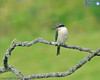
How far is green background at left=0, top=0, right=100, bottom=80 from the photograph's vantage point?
6.75m

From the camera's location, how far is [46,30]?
762 centimetres

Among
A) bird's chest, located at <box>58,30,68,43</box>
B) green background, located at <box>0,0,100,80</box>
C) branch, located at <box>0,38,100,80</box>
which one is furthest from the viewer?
green background, located at <box>0,0,100,80</box>

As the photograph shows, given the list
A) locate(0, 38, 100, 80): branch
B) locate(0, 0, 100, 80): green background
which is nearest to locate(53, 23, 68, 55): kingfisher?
locate(0, 38, 100, 80): branch

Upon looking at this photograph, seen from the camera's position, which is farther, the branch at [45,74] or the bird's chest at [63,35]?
the bird's chest at [63,35]

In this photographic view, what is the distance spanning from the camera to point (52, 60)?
688 cm

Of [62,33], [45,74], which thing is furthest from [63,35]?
[45,74]

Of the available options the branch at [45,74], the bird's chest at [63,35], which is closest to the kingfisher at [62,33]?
the bird's chest at [63,35]

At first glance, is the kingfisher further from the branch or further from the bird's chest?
the branch

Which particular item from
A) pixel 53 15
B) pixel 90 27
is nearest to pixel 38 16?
pixel 53 15

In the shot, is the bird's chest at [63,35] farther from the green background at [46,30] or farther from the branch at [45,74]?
the green background at [46,30]

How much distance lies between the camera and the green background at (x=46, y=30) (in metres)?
6.75

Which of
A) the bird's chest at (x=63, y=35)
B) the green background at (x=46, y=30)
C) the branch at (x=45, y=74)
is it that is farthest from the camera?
the green background at (x=46, y=30)

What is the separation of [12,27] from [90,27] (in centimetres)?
128

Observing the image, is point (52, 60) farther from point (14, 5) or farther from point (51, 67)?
point (14, 5)
